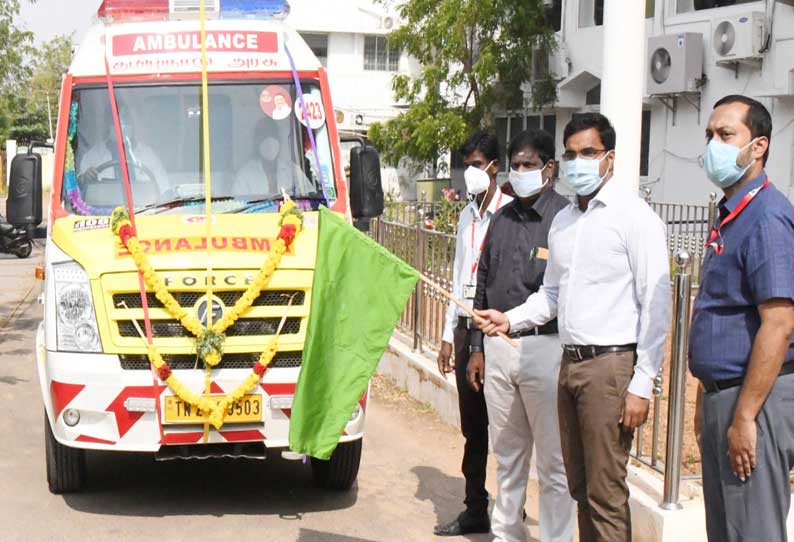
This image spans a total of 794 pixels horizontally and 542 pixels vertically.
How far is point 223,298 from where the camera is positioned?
20.4 feet

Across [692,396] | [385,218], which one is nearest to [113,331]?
[692,396]

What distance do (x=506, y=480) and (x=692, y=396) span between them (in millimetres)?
3258

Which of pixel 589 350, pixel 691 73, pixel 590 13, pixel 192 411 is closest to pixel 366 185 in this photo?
pixel 192 411

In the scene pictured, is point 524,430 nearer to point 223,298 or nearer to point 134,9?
point 223,298

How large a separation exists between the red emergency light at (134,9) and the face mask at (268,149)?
1.32 metres

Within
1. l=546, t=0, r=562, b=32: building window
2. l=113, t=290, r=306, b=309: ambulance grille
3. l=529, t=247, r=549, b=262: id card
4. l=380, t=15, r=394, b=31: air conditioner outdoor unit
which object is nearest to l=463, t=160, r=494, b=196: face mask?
l=529, t=247, r=549, b=262: id card

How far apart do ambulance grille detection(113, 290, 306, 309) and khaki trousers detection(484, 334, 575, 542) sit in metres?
1.36

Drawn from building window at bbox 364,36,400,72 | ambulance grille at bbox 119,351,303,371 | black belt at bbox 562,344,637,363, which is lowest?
ambulance grille at bbox 119,351,303,371

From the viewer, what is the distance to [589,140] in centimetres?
465

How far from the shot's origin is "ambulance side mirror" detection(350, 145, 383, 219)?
7629mm

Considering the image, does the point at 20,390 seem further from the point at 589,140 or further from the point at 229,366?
the point at 589,140

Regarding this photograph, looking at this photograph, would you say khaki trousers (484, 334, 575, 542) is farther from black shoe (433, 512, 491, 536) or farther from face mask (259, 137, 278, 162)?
face mask (259, 137, 278, 162)

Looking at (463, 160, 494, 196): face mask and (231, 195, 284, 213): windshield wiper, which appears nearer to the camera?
(463, 160, 494, 196): face mask

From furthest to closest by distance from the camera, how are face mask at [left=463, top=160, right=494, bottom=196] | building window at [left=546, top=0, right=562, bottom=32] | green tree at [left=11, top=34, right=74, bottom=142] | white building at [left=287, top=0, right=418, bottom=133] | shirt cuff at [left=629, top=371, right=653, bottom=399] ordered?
green tree at [left=11, top=34, right=74, bottom=142]
white building at [left=287, top=0, right=418, bottom=133]
building window at [left=546, top=0, right=562, bottom=32]
face mask at [left=463, top=160, right=494, bottom=196]
shirt cuff at [left=629, top=371, right=653, bottom=399]
